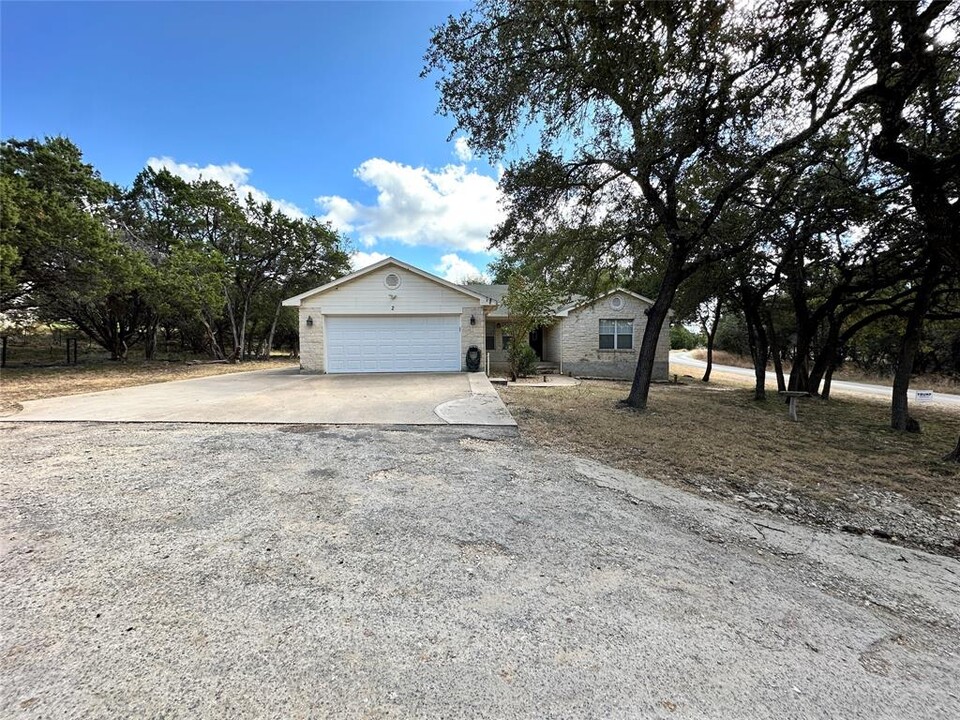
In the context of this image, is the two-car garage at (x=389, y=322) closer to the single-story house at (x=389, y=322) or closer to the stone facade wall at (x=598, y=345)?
the single-story house at (x=389, y=322)

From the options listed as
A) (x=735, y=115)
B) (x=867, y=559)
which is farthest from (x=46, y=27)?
(x=867, y=559)

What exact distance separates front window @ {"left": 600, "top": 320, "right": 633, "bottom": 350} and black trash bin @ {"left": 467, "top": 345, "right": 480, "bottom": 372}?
630cm

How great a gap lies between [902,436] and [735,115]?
6135mm

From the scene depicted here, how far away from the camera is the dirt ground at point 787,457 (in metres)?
3.65

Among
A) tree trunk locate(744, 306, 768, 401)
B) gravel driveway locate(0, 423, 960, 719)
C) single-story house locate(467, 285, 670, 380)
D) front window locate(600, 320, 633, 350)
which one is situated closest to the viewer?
gravel driveway locate(0, 423, 960, 719)

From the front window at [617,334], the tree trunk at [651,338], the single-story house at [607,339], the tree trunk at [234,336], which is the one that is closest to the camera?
the tree trunk at [651,338]

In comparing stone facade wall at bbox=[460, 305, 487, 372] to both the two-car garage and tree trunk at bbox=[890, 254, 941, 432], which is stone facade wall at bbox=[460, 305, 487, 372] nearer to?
the two-car garage

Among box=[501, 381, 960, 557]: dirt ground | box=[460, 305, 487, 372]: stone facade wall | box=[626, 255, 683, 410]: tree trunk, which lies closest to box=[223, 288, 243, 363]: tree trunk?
box=[460, 305, 487, 372]: stone facade wall

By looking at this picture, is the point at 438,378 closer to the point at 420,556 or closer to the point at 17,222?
the point at 420,556

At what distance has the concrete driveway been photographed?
6.08m

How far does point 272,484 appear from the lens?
3578mm

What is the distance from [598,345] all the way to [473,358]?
633 centimetres

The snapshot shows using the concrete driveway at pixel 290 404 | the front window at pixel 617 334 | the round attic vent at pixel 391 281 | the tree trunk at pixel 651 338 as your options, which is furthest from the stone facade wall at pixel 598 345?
the tree trunk at pixel 651 338

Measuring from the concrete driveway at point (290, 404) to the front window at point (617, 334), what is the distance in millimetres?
8483
